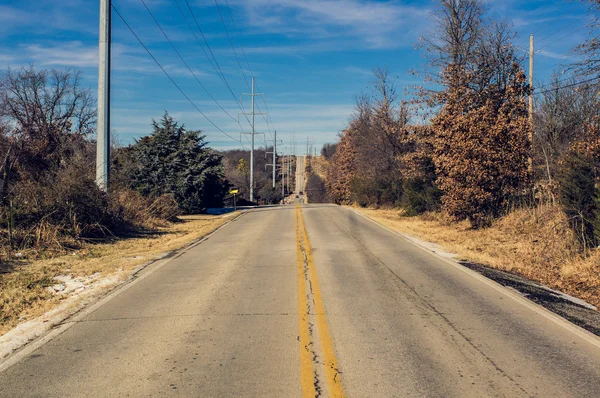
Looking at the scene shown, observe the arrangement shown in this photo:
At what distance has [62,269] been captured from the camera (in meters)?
11.6

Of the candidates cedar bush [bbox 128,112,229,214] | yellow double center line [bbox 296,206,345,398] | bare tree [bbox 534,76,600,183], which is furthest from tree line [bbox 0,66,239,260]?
bare tree [bbox 534,76,600,183]

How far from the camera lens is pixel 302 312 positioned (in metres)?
7.71

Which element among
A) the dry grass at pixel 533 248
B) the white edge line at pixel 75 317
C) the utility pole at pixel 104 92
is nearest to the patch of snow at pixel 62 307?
the white edge line at pixel 75 317

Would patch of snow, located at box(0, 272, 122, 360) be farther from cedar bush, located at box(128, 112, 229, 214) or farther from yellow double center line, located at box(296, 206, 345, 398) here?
cedar bush, located at box(128, 112, 229, 214)

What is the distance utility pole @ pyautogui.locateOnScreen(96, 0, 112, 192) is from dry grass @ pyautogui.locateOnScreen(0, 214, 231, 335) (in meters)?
3.06

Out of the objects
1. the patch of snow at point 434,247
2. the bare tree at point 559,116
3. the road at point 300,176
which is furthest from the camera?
the road at point 300,176

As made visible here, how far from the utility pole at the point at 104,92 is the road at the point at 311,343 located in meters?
9.78

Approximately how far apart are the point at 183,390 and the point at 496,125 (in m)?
17.8

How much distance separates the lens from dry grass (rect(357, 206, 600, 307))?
11.3 m

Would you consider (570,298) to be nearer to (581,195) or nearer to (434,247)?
(581,195)

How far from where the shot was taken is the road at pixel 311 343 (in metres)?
5.00

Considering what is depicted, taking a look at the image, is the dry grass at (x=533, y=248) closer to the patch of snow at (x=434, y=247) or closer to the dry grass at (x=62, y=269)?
the patch of snow at (x=434, y=247)

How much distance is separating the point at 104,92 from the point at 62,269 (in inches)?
385

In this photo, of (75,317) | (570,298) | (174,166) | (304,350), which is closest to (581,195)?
(570,298)
